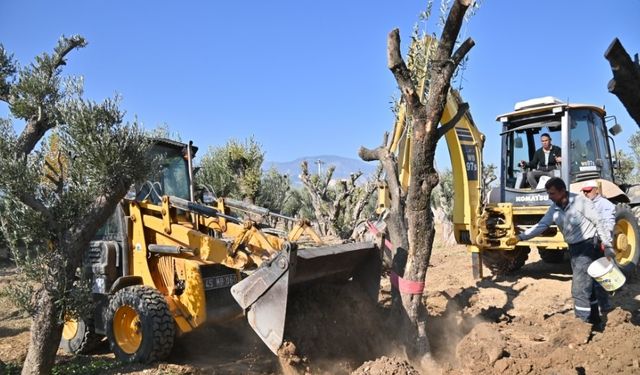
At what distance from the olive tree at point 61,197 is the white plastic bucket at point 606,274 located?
5.07 metres

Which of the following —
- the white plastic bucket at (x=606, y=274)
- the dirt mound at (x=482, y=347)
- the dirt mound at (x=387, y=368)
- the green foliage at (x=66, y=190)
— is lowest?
the dirt mound at (x=482, y=347)

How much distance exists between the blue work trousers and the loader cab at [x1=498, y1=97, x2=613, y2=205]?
2.83 meters

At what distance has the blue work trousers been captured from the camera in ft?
19.0

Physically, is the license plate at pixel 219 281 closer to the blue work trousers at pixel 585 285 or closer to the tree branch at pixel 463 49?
the tree branch at pixel 463 49

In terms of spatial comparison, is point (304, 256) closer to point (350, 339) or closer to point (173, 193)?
point (350, 339)

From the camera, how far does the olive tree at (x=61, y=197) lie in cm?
520

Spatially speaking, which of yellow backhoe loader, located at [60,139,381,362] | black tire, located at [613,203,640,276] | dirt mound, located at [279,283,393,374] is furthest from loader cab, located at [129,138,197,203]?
black tire, located at [613,203,640,276]

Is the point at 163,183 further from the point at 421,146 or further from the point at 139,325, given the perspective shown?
the point at 421,146

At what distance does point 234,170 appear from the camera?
19766 millimetres

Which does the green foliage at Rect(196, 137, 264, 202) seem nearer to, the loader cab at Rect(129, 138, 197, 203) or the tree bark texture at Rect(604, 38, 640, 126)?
the loader cab at Rect(129, 138, 197, 203)

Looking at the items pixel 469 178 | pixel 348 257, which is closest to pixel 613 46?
pixel 348 257

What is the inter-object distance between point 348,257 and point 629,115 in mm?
4079

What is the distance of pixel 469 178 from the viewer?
29.1ft

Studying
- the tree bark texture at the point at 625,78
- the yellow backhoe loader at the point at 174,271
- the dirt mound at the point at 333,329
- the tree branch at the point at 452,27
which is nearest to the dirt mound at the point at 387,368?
the dirt mound at the point at 333,329
